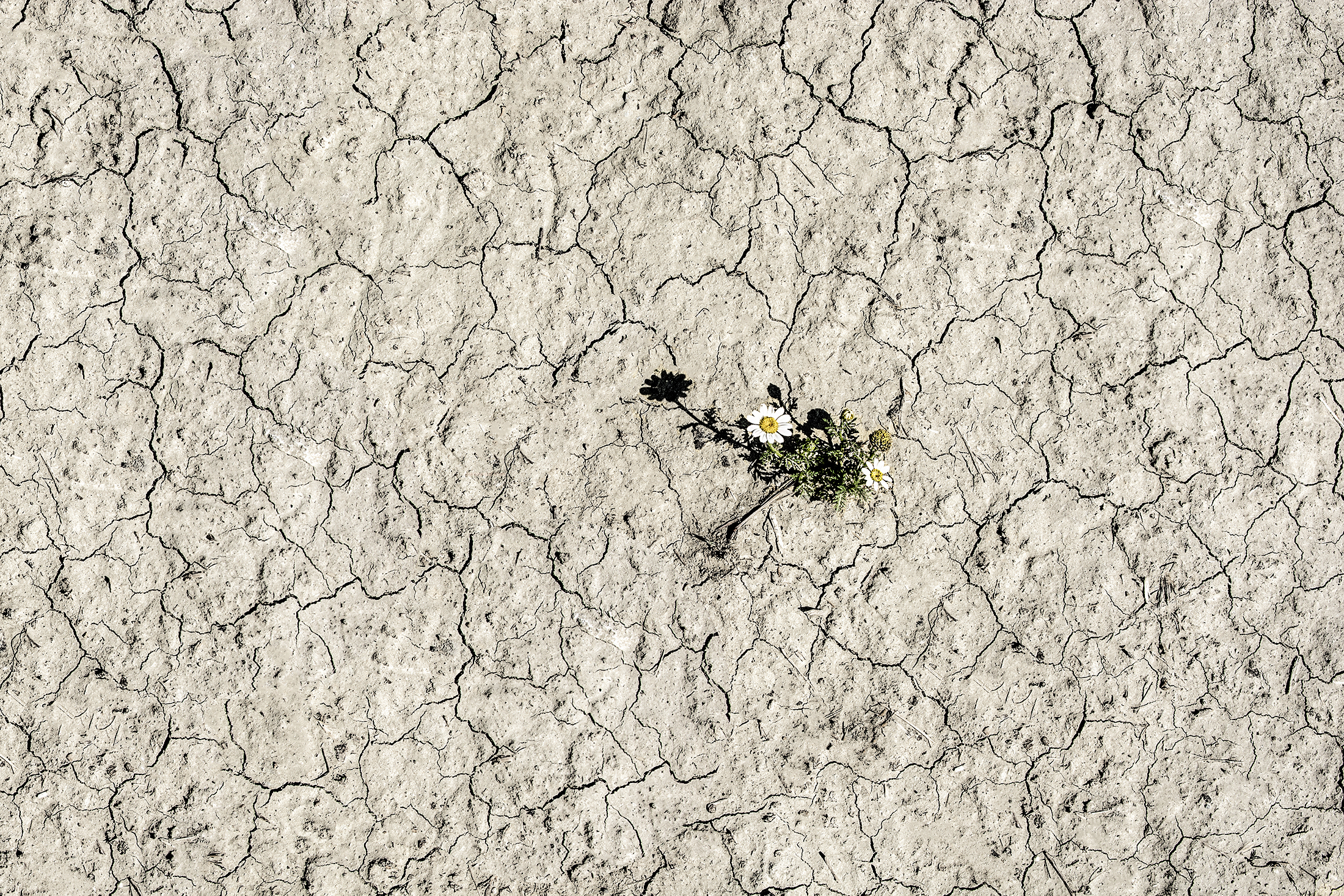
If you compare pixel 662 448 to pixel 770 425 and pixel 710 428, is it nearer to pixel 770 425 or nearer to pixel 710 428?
pixel 710 428

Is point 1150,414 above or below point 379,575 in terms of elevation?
above

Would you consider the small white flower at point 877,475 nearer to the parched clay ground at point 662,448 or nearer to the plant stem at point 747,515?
the parched clay ground at point 662,448

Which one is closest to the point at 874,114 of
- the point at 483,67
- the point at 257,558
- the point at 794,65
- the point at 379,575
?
the point at 794,65

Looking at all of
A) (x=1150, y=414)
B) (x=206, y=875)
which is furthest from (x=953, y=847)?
(x=206, y=875)

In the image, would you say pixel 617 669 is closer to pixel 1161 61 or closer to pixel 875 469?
pixel 875 469

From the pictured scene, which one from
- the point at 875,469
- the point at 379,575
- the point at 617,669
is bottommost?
the point at 617,669

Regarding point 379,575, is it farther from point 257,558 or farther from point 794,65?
point 794,65

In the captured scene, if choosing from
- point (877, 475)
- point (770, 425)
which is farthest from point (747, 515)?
→ point (877, 475)
